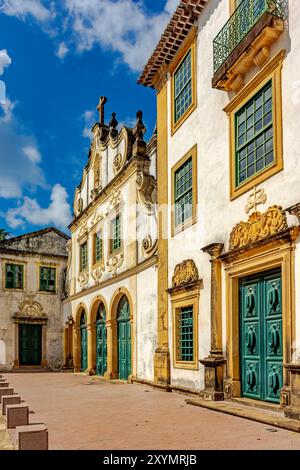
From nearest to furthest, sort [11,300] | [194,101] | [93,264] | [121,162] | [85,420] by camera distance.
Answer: [85,420], [194,101], [121,162], [93,264], [11,300]

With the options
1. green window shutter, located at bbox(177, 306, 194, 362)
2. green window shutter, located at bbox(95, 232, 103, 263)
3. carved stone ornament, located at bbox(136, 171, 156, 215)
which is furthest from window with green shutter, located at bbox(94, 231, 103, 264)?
green window shutter, located at bbox(177, 306, 194, 362)

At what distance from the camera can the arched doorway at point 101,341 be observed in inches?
843

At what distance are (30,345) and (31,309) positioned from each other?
181cm

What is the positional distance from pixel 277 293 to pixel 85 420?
394 centimetres

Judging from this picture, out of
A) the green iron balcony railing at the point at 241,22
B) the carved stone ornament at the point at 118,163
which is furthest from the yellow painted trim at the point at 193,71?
the carved stone ornament at the point at 118,163

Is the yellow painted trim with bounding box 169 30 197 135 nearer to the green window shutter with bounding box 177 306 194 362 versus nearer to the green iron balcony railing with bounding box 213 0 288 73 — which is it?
the green iron balcony railing with bounding box 213 0 288 73

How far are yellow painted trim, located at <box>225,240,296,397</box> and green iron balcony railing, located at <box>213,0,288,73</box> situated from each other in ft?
13.3

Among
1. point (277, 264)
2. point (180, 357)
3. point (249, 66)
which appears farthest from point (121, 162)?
point (277, 264)

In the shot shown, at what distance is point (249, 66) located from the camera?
10.7m

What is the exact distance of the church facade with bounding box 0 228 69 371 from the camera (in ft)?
90.8

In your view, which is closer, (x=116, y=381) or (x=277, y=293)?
(x=277, y=293)

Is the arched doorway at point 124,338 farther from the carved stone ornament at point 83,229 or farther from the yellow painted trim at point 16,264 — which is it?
the yellow painted trim at point 16,264
